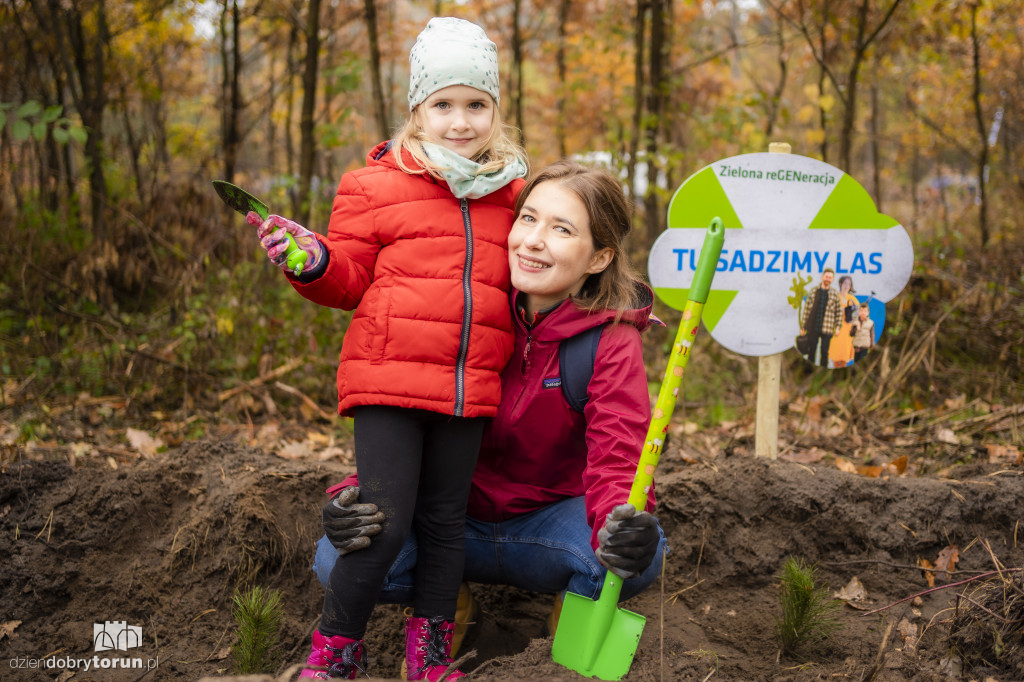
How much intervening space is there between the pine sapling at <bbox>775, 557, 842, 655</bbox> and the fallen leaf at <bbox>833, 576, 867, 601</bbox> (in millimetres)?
323

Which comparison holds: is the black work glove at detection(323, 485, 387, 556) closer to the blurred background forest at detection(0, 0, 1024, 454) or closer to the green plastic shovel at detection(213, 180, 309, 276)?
the green plastic shovel at detection(213, 180, 309, 276)

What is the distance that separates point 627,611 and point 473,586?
1.16m

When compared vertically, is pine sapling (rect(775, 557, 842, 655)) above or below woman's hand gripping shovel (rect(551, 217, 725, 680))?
below

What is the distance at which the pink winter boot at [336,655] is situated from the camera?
2.09m

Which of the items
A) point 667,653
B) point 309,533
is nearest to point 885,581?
point 667,653

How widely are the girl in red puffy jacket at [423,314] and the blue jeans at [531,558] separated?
9cm

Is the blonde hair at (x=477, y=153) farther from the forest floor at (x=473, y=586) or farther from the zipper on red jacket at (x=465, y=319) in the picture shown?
the forest floor at (x=473, y=586)

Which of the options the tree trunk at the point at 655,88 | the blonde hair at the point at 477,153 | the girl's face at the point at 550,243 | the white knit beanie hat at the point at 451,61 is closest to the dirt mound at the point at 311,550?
the girl's face at the point at 550,243

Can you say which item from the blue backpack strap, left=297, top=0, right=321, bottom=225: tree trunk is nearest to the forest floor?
the blue backpack strap

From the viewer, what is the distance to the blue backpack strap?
229cm

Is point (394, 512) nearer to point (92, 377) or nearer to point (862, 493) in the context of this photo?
point (862, 493)

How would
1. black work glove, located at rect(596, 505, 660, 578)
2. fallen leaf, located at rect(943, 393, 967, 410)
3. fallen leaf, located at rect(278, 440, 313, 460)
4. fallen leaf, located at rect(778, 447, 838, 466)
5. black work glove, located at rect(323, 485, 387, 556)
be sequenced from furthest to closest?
1. fallen leaf, located at rect(943, 393, 967, 410)
2. fallen leaf, located at rect(278, 440, 313, 460)
3. fallen leaf, located at rect(778, 447, 838, 466)
4. black work glove, located at rect(323, 485, 387, 556)
5. black work glove, located at rect(596, 505, 660, 578)

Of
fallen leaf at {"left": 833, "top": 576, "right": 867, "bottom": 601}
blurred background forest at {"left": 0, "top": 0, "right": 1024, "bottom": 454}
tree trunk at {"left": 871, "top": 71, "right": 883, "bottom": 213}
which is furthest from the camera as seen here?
tree trunk at {"left": 871, "top": 71, "right": 883, "bottom": 213}

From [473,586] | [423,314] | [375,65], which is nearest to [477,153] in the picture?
[423,314]
